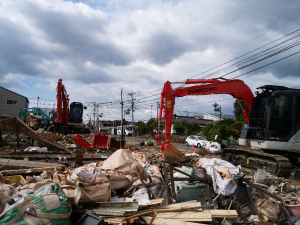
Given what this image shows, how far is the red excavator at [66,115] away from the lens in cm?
2205

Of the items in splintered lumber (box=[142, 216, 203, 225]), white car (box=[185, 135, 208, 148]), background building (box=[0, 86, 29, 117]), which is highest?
background building (box=[0, 86, 29, 117])

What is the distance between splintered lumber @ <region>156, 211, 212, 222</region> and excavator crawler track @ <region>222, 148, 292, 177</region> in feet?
13.2

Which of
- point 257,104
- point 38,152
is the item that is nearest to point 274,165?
point 257,104

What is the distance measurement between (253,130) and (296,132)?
51.9 inches

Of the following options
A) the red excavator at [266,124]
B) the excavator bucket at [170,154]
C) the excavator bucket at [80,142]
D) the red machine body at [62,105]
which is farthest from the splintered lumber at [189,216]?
the red machine body at [62,105]

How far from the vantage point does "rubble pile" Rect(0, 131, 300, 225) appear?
9.93 ft

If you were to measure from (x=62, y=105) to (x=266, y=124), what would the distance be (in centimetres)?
2114

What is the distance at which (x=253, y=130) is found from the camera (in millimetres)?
7750

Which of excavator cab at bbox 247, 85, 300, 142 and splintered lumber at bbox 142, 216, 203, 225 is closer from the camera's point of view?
splintered lumber at bbox 142, 216, 203, 225

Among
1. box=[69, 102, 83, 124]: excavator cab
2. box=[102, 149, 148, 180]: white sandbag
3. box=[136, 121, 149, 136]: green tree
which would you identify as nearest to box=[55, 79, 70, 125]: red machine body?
box=[69, 102, 83, 124]: excavator cab

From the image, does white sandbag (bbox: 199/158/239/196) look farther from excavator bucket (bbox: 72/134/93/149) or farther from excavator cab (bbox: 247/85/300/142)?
excavator bucket (bbox: 72/134/93/149)

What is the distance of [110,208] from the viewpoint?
11.8 ft

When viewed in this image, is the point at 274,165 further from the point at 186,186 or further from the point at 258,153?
the point at 186,186

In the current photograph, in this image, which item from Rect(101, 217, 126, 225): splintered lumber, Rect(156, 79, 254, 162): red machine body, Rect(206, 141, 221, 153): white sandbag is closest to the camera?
Rect(101, 217, 126, 225): splintered lumber
